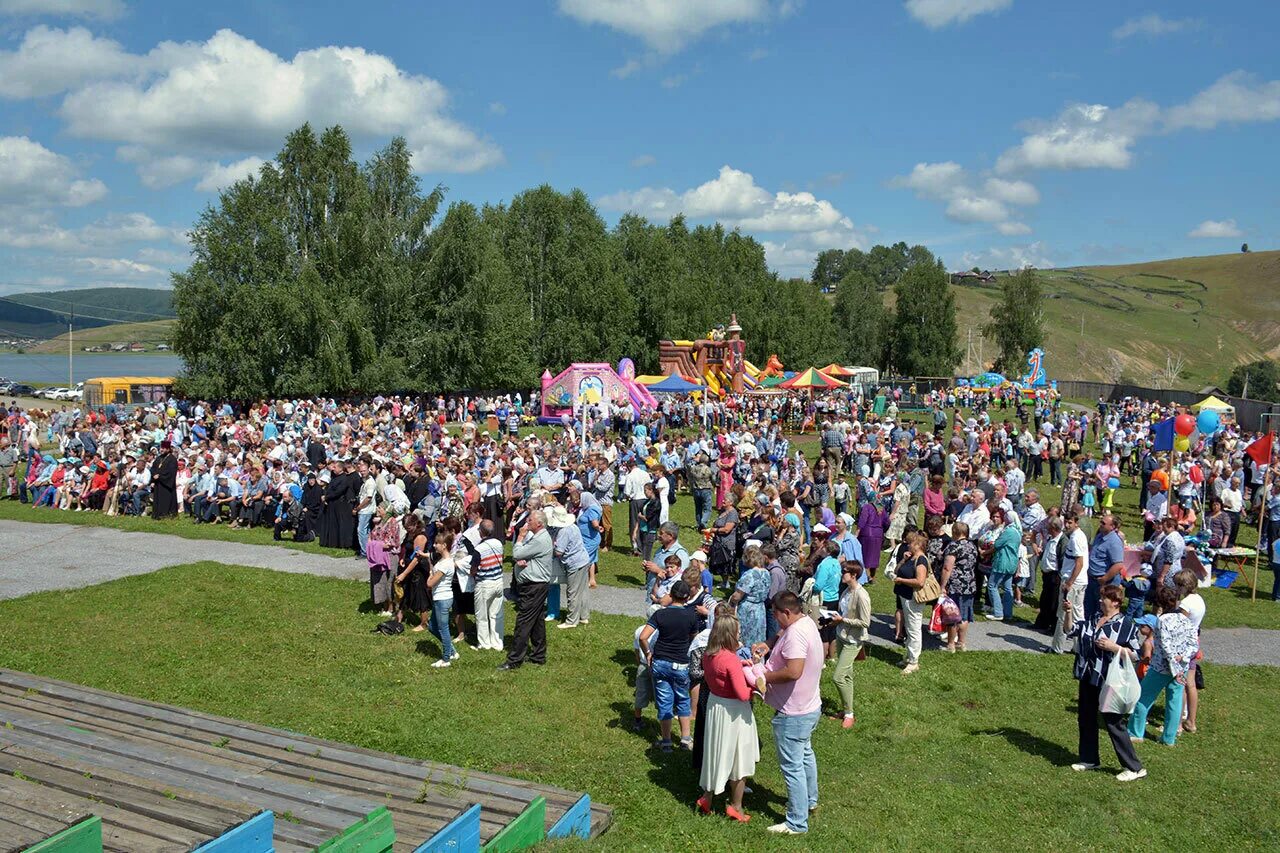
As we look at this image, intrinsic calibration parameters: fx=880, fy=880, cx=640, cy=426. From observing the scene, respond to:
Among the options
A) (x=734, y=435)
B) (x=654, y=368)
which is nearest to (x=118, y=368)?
(x=654, y=368)

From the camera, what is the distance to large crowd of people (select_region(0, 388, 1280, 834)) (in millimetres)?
6957

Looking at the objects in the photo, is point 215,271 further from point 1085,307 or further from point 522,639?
point 1085,307

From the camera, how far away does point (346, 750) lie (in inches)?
254

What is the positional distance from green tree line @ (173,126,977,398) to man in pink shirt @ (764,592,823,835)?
35309 millimetres

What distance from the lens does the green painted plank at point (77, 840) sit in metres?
4.04

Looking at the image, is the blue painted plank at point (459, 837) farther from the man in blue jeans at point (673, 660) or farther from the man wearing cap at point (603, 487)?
the man wearing cap at point (603, 487)

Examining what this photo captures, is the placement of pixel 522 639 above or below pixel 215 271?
below

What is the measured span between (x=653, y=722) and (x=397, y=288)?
3644 centimetres

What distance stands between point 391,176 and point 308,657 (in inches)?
1471

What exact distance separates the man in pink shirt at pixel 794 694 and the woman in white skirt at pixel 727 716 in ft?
0.58

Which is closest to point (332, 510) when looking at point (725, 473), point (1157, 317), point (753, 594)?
point (725, 473)

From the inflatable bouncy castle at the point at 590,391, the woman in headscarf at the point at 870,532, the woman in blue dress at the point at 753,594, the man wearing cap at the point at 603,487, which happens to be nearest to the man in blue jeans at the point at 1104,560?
the woman in headscarf at the point at 870,532

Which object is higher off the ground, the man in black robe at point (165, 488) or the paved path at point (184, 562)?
the man in black robe at point (165, 488)

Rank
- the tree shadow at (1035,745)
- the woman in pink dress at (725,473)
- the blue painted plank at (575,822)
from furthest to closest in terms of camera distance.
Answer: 1. the woman in pink dress at (725,473)
2. the tree shadow at (1035,745)
3. the blue painted plank at (575,822)
